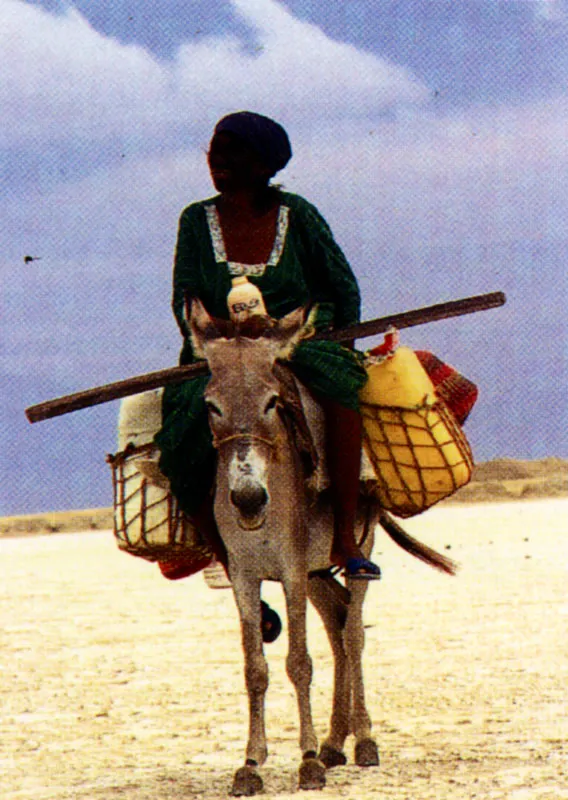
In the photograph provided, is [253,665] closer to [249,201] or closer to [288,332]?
[288,332]

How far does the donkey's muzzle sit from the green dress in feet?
2.85

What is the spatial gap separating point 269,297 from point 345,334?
1.60ft

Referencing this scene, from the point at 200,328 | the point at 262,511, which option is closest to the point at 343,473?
the point at 262,511

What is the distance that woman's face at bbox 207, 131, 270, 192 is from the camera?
9852 millimetres

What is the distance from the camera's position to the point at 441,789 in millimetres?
9250

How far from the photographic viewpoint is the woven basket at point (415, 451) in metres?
10.1

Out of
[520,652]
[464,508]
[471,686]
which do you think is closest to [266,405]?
[471,686]

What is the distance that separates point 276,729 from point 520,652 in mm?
4147

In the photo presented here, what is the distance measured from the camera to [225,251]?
9.84 metres

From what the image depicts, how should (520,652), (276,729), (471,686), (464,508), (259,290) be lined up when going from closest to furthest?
(259,290), (276,729), (471,686), (520,652), (464,508)

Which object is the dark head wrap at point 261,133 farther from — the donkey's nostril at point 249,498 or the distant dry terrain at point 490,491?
the distant dry terrain at point 490,491

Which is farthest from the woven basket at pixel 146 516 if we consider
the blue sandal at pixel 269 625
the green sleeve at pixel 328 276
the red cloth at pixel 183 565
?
the green sleeve at pixel 328 276

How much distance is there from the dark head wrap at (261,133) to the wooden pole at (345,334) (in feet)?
3.42

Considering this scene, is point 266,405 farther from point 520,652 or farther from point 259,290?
point 520,652
